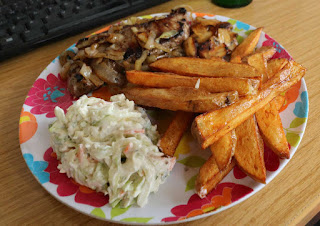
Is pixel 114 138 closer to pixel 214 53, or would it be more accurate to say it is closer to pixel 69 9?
pixel 214 53

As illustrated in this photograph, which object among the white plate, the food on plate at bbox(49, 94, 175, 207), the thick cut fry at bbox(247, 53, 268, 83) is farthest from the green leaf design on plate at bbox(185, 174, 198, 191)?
the thick cut fry at bbox(247, 53, 268, 83)

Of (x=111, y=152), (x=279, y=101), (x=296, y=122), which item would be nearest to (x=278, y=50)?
(x=279, y=101)

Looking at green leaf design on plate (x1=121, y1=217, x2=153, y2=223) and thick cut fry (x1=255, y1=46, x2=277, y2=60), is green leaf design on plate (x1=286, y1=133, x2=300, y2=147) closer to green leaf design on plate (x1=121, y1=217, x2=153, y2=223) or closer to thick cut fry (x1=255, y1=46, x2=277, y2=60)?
thick cut fry (x1=255, y1=46, x2=277, y2=60)

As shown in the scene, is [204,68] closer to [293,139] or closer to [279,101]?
[279,101]

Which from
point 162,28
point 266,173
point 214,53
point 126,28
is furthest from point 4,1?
point 266,173

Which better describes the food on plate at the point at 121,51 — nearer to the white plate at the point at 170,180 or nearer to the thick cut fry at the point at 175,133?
the white plate at the point at 170,180

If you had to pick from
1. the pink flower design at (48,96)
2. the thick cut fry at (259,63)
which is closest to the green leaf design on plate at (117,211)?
the pink flower design at (48,96)
